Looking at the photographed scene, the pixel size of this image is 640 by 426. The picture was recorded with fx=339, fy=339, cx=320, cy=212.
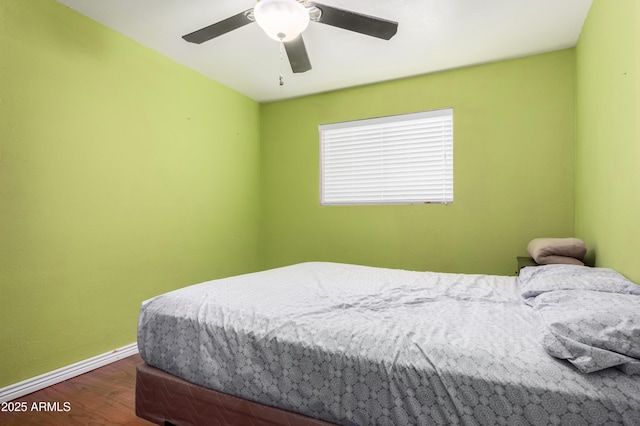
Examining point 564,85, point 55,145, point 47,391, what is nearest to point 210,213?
point 55,145

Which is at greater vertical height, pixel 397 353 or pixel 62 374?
pixel 397 353

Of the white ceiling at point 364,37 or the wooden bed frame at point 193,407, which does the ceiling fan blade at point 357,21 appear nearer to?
the white ceiling at point 364,37

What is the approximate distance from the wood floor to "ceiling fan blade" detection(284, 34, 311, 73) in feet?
7.61

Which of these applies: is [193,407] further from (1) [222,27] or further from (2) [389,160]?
(2) [389,160]

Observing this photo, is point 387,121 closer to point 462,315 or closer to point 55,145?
point 462,315

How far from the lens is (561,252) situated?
2.32 metres

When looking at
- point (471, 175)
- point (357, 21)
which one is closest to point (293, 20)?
point (357, 21)

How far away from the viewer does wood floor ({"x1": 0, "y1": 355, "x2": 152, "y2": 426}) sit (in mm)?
1818

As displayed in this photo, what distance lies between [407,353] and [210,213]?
9.44 ft

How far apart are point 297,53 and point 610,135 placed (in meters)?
1.96

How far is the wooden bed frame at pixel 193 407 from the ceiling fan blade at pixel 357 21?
1.97 m

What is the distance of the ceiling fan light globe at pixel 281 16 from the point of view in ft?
5.76

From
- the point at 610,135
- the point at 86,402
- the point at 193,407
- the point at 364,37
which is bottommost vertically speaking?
the point at 86,402

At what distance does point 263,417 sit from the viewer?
4.39 ft
